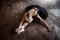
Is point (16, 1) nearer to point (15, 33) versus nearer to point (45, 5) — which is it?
point (45, 5)

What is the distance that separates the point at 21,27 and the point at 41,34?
0.78 feet

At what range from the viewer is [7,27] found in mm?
1407

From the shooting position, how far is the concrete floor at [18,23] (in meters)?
1.31

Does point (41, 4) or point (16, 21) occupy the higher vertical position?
point (41, 4)

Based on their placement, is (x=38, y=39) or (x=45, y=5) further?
(x=45, y=5)

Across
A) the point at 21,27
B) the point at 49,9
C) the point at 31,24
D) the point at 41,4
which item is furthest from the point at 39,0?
the point at 21,27

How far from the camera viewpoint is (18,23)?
4.78ft

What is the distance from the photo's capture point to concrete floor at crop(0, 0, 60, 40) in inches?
51.5

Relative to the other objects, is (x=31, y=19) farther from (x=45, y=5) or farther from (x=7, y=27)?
(x=45, y=5)

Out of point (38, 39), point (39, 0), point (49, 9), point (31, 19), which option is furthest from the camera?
point (39, 0)

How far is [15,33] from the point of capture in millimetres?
1335

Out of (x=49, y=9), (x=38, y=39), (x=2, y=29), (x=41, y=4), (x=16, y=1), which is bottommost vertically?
(x=38, y=39)

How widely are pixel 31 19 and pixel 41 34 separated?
21 centimetres

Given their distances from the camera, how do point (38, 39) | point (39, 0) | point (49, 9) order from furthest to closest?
point (39, 0), point (49, 9), point (38, 39)
